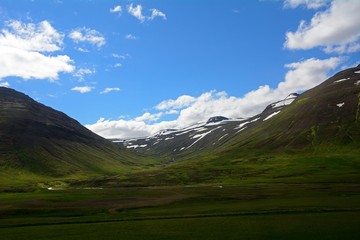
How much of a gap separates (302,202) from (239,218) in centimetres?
2120

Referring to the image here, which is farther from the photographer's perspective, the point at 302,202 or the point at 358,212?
the point at 302,202

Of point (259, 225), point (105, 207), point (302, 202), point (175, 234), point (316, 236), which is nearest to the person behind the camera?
point (316, 236)

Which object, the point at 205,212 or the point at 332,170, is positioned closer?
the point at 205,212

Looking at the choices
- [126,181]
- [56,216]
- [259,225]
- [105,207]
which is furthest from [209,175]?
[259,225]

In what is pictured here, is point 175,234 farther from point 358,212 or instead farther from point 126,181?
point 126,181

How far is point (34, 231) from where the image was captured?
56.7 metres

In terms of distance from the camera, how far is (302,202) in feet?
249

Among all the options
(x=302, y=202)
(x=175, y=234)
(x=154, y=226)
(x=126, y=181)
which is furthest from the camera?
(x=126, y=181)

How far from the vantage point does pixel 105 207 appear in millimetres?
83625

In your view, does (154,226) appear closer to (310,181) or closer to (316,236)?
(316,236)

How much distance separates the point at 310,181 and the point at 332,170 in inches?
1508

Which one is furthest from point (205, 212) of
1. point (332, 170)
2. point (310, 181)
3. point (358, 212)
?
point (332, 170)

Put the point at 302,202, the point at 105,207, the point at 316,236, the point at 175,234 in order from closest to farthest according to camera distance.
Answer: the point at 316,236
the point at 175,234
the point at 302,202
the point at 105,207

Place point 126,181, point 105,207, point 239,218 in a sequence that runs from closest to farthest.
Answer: point 239,218 < point 105,207 < point 126,181
